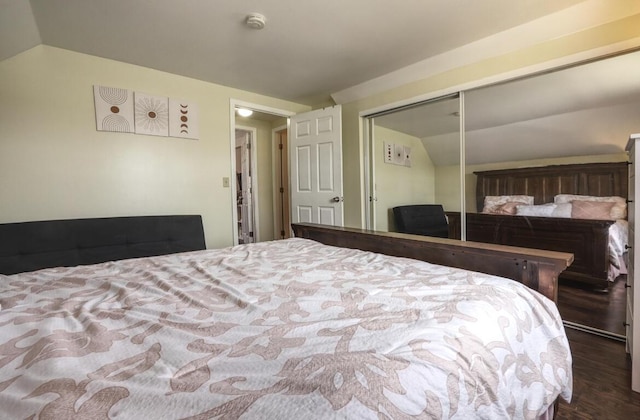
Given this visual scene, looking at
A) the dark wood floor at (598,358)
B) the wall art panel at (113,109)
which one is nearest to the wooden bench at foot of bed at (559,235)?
the dark wood floor at (598,358)

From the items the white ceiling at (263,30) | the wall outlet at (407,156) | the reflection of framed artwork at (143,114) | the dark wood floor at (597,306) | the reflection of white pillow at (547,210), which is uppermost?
the white ceiling at (263,30)

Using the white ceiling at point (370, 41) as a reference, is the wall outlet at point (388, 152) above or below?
below

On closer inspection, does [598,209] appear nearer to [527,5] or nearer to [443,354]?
[527,5]

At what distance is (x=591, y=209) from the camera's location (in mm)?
2373

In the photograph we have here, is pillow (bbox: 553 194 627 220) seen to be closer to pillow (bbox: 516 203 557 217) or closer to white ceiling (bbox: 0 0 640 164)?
pillow (bbox: 516 203 557 217)

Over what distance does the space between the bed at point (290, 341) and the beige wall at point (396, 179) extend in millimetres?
2229

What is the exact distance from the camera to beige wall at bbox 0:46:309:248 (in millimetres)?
2312

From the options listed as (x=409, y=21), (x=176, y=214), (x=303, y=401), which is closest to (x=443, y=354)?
(x=303, y=401)

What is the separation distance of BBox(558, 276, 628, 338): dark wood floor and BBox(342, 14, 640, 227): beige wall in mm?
1338

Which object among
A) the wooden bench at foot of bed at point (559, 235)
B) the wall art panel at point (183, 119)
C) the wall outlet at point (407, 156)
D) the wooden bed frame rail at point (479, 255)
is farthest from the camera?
the wall outlet at point (407, 156)

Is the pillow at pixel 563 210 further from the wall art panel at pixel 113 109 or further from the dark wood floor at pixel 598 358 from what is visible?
the wall art panel at pixel 113 109

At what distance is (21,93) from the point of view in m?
2.31

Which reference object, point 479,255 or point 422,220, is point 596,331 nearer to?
point 479,255

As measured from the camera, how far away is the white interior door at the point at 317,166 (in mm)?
3494
